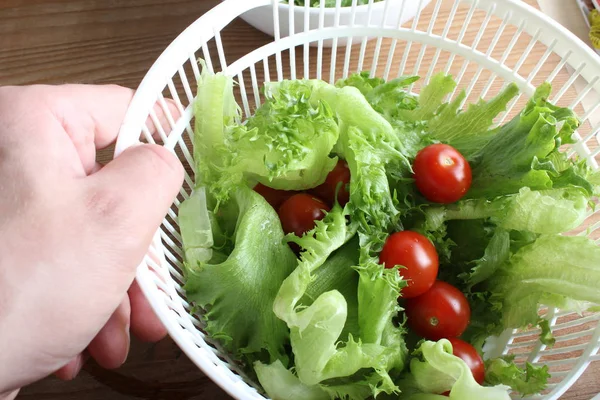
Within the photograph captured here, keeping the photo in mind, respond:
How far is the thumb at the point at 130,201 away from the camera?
19.1 inches

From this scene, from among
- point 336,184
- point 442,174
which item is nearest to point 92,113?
point 336,184

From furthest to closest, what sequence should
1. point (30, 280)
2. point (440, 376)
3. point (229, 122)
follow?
point (229, 122)
point (440, 376)
point (30, 280)

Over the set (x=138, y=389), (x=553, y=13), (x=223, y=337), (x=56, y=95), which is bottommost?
(x=138, y=389)

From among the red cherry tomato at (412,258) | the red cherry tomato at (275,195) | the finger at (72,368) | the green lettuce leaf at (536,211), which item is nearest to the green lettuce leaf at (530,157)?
the green lettuce leaf at (536,211)

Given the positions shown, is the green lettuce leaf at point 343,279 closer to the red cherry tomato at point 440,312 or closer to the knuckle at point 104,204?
the red cherry tomato at point 440,312

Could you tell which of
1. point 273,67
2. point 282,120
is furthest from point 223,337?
point 273,67

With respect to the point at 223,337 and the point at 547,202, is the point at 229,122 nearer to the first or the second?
the point at 223,337

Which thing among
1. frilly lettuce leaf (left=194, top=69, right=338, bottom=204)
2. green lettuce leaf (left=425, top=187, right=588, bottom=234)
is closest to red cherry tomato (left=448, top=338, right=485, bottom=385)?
green lettuce leaf (left=425, top=187, right=588, bottom=234)

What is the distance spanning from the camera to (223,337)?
582 millimetres

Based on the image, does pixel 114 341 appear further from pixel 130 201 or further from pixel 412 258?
pixel 412 258

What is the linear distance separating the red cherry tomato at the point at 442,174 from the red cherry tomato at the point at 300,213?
126 millimetres

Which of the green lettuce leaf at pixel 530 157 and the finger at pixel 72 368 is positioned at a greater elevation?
the green lettuce leaf at pixel 530 157

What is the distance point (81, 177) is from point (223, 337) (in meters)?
0.22

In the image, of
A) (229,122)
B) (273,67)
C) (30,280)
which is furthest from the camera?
(273,67)
